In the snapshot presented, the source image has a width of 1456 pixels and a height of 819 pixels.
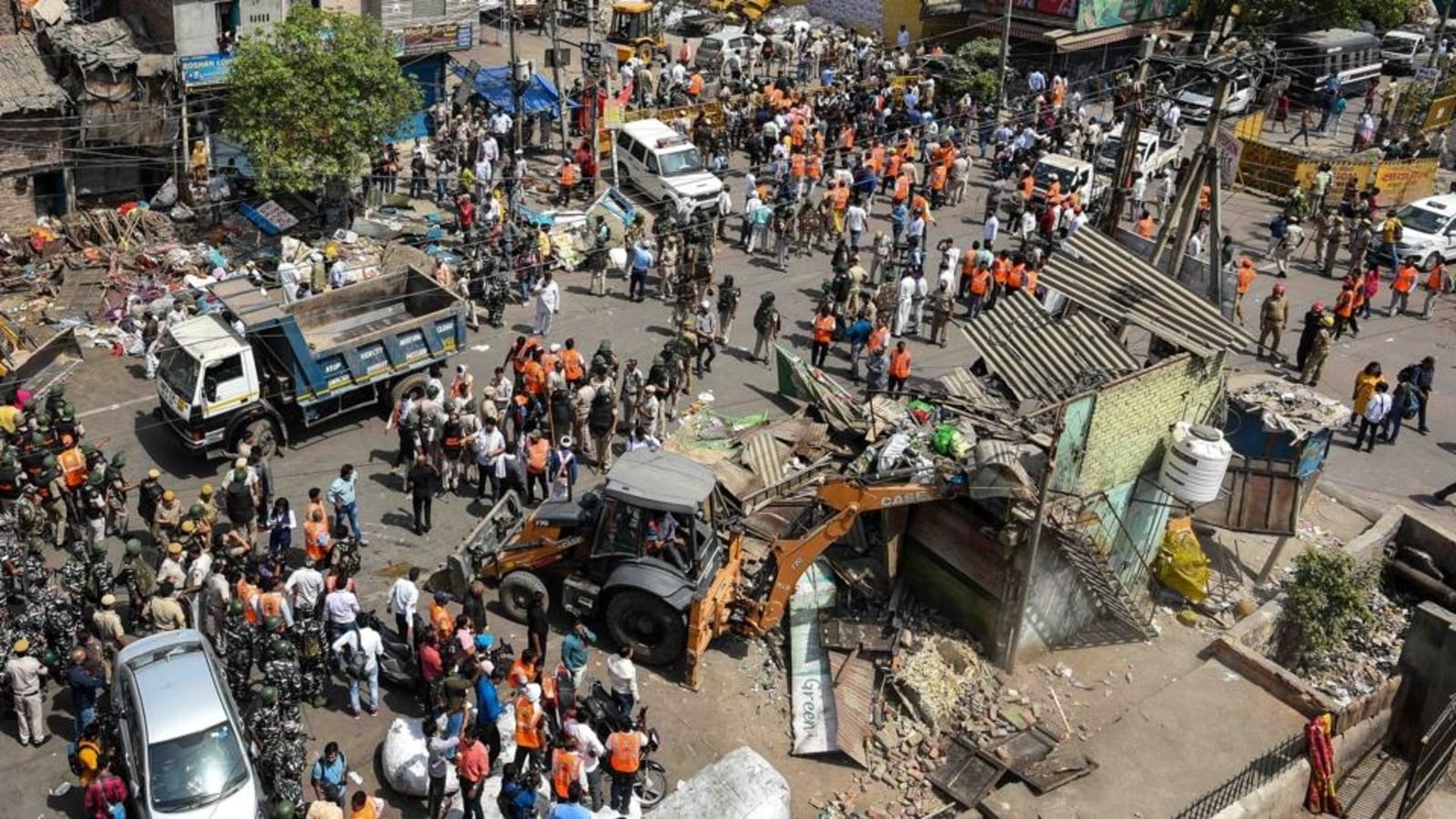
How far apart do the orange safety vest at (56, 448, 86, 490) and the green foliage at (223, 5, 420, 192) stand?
9635 mm

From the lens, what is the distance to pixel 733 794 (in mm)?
12969

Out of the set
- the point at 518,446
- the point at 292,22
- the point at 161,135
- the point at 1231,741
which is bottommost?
the point at 1231,741

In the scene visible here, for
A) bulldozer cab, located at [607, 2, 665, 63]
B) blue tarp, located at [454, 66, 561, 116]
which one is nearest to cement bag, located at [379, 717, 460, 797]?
blue tarp, located at [454, 66, 561, 116]

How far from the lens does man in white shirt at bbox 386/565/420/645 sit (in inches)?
564

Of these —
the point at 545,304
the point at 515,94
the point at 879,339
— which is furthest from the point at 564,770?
the point at 515,94

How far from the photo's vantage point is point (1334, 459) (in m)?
21.7

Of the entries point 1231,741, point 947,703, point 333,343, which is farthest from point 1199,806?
point 333,343

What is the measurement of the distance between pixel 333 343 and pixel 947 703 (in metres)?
11.2

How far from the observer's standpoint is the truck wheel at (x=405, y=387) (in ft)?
65.0

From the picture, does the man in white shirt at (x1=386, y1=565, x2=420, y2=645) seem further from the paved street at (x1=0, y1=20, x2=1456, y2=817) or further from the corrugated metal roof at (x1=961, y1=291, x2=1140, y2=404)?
the corrugated metal roof at (x1=961, y1=291, x2=1140, y2=404)

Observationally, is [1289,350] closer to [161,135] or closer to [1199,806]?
[1199,806]

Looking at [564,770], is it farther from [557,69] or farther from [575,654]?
[557,69]

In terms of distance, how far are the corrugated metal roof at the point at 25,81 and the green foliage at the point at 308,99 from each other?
130 inches

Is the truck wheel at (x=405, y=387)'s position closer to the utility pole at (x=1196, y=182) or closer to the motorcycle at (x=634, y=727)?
the motorcycle at (x=634, y=727)
